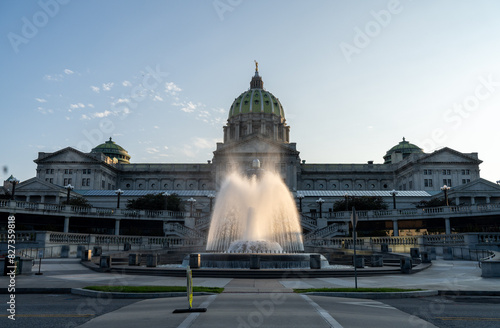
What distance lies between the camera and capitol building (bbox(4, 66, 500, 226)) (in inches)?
3617

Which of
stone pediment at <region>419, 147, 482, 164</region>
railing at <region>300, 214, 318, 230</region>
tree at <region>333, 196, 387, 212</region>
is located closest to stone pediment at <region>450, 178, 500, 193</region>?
tree at <region>333, 196, 387, 212</region>

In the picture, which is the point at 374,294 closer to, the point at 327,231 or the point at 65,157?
the point at 327,231

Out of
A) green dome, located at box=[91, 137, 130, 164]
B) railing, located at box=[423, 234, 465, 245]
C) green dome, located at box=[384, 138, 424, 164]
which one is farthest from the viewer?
green dome, located at box=[91, 137, 130, 164]

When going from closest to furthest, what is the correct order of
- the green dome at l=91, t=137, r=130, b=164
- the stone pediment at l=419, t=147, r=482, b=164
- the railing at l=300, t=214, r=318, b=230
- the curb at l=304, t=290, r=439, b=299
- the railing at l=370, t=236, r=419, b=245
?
the curb at l=304, t=290, r=439, b=299 < the railing at l=370, t=236, r=419, b=245 < the railing at l=300, t=214, r=318, b=230 < the stone pediment at l=419, t=147, r=482, b=164 < the green dome at l=91, t=137, r=130, b=164

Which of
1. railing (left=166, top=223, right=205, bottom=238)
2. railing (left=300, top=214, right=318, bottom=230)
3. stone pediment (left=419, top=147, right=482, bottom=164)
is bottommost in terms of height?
railing (left=166, top=223, right=205, bottom=238)

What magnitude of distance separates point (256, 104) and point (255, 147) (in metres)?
38.6

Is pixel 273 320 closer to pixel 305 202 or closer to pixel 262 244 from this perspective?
pixel 262 244

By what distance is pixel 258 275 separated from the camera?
20406mm

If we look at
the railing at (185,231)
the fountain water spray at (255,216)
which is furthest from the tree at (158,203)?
the fountain water spray at (255,216)

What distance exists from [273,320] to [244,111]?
137 m

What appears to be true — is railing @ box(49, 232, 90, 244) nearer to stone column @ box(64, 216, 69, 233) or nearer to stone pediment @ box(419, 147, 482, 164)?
stone column @ box(64, 216, 69, 233)

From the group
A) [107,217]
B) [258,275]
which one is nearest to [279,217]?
[258,275]

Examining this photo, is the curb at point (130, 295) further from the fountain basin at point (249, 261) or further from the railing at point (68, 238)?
the railing at point (68, 238)

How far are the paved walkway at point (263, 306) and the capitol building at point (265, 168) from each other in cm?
7023
